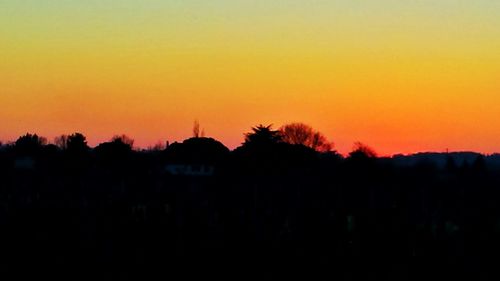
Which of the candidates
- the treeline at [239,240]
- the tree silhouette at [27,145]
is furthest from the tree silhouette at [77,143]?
the treeline at [239,240]

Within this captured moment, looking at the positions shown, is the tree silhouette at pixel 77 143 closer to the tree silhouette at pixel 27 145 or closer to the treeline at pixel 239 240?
the tree silhouette at pixel 27 145

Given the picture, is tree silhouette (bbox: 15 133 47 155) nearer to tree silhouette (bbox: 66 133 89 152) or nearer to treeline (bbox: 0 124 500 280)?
tree silhouette (bbox: 66 133 89 152)

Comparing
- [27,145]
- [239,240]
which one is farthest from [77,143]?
[239,240]

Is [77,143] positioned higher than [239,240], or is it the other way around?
[77,143]

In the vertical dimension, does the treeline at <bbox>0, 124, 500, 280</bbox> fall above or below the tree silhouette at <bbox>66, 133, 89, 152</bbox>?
below

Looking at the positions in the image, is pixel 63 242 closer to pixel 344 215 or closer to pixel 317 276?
pixel 317 276

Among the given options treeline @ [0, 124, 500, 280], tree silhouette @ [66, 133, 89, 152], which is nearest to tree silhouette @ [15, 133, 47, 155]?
tree silhouette @ [66, 133, 89, 152]

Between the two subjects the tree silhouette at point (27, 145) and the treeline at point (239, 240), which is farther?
the tree silhouette at point (27, 145)

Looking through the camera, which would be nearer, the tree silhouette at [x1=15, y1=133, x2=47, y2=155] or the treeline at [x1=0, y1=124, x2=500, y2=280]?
the treeline at [x1=0, y1=124, x2=500, y2=280]

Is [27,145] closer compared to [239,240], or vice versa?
[239,240]

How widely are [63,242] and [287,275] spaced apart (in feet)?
18.9

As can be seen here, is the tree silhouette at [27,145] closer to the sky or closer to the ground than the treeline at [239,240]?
closer to the sky

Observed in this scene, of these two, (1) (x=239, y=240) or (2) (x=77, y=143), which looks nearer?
(1) (x=239, y=240)

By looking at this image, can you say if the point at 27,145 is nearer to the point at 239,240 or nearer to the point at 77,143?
the point at 77,143
